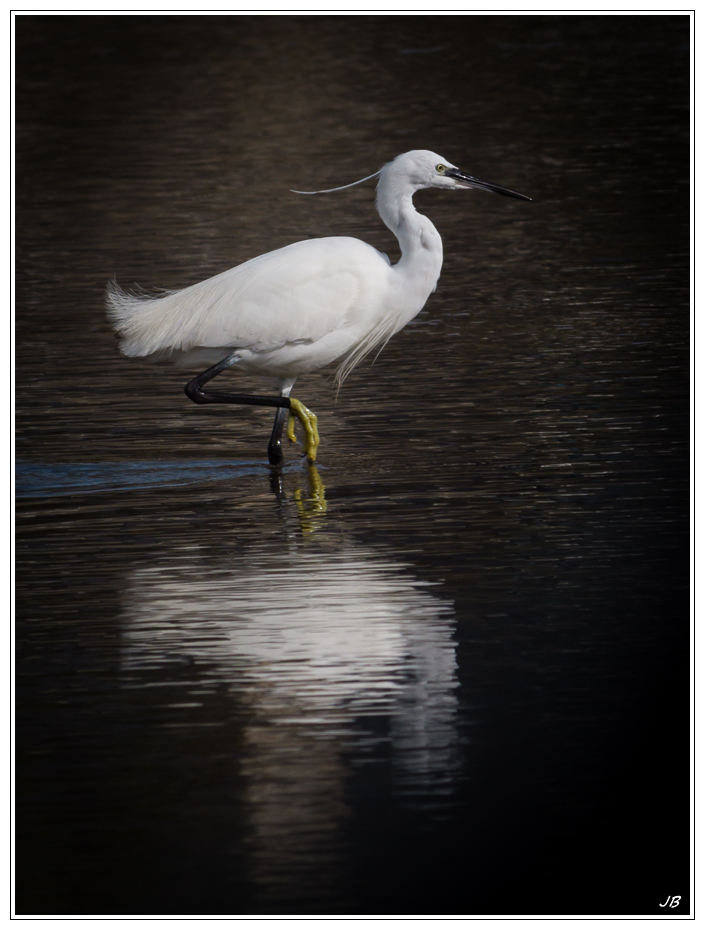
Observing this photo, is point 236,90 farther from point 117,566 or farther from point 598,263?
point 117,566

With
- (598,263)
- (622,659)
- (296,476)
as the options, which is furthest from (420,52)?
(622,659)

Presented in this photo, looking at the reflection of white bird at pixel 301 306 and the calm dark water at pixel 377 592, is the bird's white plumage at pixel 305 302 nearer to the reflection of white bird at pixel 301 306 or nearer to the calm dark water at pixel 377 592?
the reflection of white bird at pixel 301 306

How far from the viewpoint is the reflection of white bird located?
9.08m

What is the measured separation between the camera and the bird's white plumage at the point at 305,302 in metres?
9.07

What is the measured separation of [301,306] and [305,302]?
1.2 inches

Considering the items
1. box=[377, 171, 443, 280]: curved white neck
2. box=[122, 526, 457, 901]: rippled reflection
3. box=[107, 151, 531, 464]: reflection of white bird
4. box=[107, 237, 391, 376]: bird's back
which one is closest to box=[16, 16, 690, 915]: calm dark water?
box=[122, 526, 457, 901]: rippled reflection

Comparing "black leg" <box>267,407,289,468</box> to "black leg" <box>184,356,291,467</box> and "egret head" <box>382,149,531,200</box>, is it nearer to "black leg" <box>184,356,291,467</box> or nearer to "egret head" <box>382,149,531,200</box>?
"black leg" <box>184,356,291,467</box>

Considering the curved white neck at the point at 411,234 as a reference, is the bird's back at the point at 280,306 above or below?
below

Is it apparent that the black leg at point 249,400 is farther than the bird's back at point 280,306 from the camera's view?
Yes

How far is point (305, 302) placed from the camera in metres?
9.03

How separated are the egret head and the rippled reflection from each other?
8.77 feet

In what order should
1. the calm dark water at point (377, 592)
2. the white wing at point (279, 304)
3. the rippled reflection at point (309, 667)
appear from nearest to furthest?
1. the calm dark water at point (377, 592)
2. the rippled reflection at point (309, 667)
3. the white wing at point (279, 304)

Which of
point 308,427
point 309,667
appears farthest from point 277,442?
point 309,667

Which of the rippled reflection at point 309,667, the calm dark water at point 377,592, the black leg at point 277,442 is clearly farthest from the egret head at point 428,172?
the rippled reflection at point 309,667
